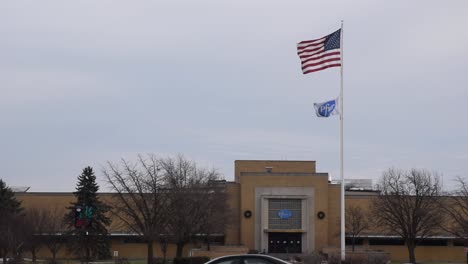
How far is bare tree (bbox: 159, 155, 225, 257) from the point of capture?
53.1 metres

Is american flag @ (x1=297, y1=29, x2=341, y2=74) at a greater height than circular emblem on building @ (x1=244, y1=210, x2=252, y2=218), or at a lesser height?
greater

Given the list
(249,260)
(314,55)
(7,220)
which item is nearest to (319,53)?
(314,55)

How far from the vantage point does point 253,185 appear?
8200 cm

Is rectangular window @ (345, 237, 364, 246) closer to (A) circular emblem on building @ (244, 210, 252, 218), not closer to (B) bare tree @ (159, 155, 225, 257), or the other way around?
(A) circular emblem on building @ (244, 210, 252, 218)

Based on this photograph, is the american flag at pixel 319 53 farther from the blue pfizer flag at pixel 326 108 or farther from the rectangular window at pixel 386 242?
the rectangular window at pixel 386 242

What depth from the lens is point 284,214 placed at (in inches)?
3191

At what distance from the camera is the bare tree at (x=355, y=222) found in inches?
3012

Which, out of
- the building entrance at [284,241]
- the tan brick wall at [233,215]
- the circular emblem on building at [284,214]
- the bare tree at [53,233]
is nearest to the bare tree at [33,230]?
the bare tree at [53,233]

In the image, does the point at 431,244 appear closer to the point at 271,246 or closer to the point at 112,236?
the point at 271,246

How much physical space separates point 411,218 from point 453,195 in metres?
5.89

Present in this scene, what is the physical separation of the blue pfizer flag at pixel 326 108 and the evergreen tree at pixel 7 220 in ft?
78.2

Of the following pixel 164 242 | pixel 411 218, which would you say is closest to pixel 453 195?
pixel 411 218

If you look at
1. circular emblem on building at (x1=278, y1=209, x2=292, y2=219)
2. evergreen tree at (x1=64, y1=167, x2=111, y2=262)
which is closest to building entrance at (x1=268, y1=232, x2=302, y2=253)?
circular emblem on building at (x1=278, y1=209, x2=292, y2=219)

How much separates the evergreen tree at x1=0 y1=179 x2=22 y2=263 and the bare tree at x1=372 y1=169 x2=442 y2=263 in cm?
3372
